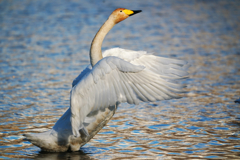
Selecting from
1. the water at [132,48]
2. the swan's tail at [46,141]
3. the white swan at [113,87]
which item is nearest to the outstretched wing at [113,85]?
the white swan at [113,87]

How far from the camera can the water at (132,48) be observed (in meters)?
6.25

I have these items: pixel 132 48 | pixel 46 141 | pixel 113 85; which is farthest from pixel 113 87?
pixel 132 48

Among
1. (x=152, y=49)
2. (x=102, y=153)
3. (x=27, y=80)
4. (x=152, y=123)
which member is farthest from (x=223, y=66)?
(x=102, y=153)

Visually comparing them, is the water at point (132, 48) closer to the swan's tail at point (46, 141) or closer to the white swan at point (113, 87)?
the swan's tail at point (46, 141)

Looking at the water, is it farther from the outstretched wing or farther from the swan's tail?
the outstretched wing

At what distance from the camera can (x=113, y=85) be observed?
5.31 meters

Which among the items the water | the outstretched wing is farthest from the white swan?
the water

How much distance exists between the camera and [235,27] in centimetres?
1778

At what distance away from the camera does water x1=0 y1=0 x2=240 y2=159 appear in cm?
625

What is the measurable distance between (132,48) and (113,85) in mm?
8885

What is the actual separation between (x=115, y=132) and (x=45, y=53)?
288 inches

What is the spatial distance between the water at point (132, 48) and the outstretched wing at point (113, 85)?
94 cm

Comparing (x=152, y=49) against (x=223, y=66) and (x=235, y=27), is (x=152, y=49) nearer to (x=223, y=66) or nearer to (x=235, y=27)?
(x=223, y=66)

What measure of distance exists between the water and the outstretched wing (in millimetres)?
941
